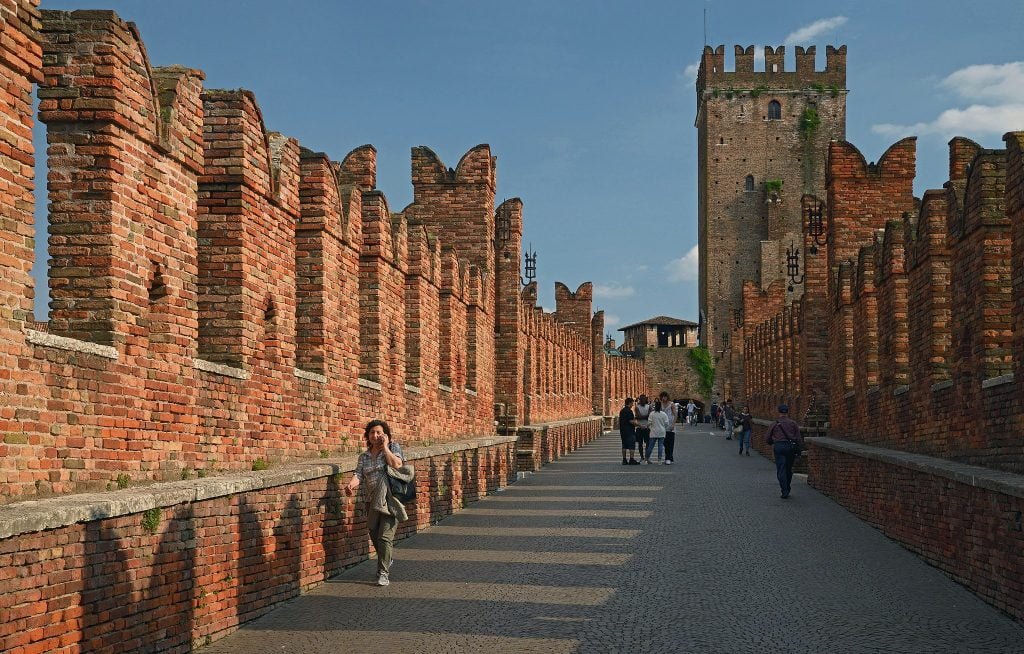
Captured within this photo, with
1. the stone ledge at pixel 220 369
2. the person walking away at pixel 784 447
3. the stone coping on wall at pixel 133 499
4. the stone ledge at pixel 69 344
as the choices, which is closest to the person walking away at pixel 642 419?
the person walking away at pixel 784 447

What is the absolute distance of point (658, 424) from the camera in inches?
1169

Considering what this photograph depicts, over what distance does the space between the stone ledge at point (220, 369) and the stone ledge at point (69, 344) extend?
4.38 ft

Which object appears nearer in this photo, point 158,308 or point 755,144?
point 158,308

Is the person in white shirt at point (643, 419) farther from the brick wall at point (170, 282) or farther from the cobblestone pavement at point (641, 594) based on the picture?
the brick wall at point (170, 282)

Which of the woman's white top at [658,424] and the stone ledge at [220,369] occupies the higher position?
the stone ledge at [220,369]

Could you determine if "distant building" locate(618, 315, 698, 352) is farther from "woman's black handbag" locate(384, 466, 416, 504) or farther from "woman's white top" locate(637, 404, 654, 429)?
"woman's black handbag" locate(384, 466, 416, 504)

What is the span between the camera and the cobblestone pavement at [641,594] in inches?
314

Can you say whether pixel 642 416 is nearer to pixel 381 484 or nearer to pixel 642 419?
pixel 642 419

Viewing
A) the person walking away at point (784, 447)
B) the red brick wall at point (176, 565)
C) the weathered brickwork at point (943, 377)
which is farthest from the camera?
the person walking away at point (784, 447)

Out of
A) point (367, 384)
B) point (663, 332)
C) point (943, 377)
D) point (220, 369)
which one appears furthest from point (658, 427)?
point (663, 332)

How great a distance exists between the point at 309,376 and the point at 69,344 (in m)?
4.78

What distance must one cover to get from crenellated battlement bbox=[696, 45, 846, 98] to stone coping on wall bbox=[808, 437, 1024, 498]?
7296 centimetres

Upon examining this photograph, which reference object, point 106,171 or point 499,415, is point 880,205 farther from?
point 106,171

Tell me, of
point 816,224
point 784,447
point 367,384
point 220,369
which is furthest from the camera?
point 816,224
